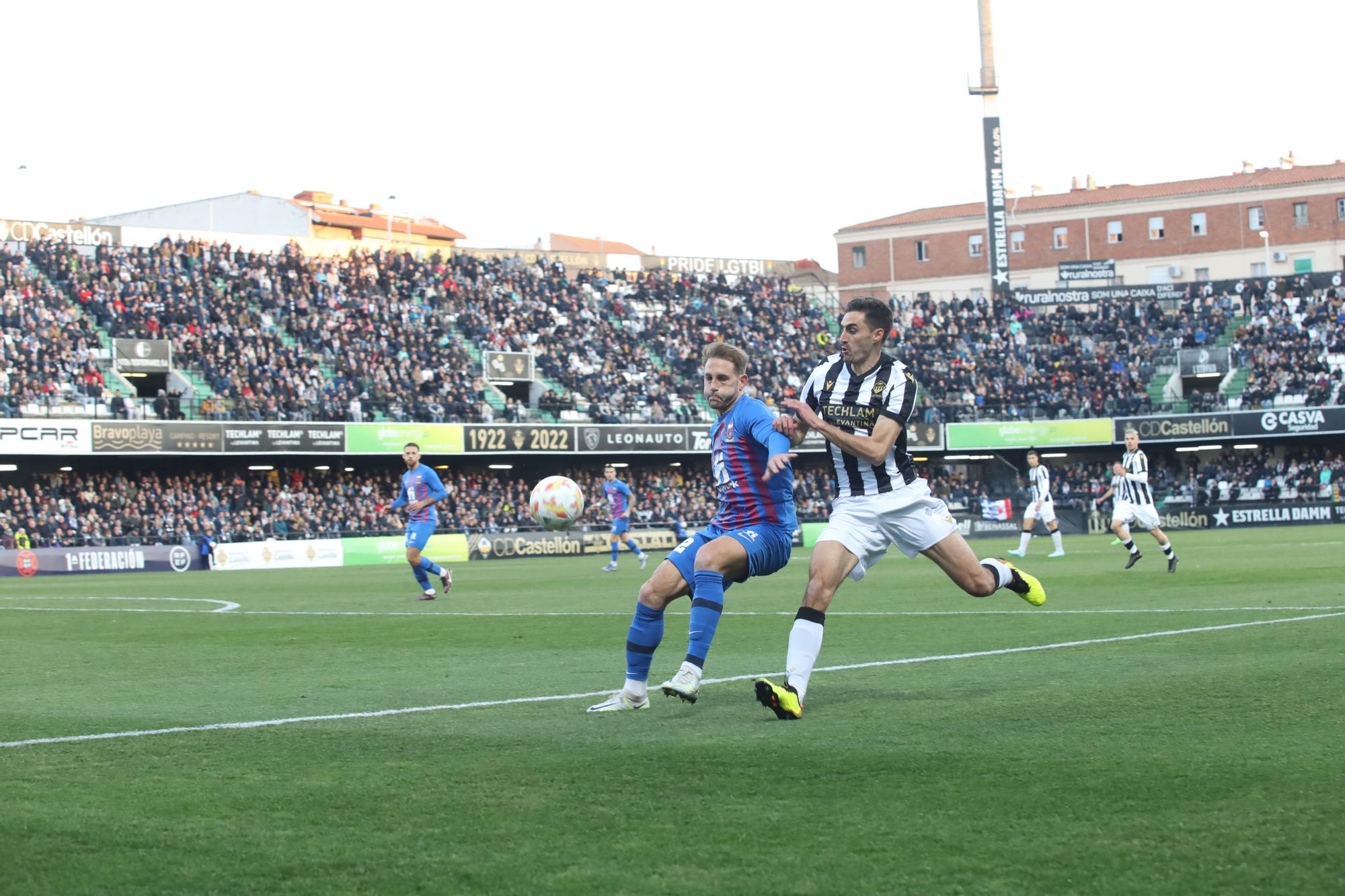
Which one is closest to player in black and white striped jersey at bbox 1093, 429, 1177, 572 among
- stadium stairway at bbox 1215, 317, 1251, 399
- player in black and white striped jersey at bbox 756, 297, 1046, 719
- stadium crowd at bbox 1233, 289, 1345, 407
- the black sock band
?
player in black and white striped jersey at bbox 756, 297, 1046, 719

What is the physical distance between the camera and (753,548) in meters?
8.52

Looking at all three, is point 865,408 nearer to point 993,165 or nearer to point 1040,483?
point 1040,483

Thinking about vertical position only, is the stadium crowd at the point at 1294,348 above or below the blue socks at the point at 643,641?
above

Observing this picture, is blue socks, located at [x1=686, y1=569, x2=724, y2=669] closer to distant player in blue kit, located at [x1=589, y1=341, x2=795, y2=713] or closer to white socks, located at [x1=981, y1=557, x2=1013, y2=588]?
distant player in blue kit, located at [x1=589, y1=341, x2=795, y2=713]

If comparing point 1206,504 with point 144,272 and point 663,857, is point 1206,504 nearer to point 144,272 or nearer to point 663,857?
point 144,272

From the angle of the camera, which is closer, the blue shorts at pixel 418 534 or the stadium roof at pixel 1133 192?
the blue shorts at pixel 418 534

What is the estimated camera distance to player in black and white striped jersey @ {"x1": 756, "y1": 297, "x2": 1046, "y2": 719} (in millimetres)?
8180

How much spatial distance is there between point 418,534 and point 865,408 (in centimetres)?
1430

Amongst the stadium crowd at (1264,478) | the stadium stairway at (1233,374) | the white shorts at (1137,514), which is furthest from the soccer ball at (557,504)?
the stadium stairway at (1233,374)

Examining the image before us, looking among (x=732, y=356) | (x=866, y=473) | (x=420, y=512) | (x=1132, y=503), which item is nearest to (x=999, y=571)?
(x=866, y=473)

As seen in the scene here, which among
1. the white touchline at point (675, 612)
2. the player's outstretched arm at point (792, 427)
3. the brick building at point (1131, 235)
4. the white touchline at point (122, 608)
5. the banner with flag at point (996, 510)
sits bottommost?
the banner with flag at point (996, 510)

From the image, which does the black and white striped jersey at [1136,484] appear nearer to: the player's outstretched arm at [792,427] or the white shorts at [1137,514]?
the white shorts at [1137,514]

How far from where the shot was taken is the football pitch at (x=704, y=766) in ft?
14.5

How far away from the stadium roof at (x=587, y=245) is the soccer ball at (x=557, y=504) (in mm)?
78047
